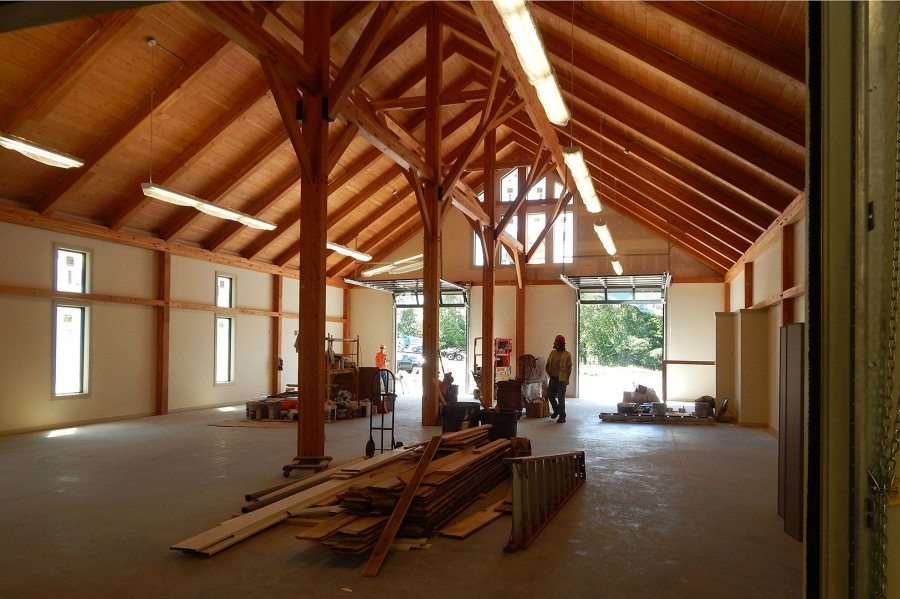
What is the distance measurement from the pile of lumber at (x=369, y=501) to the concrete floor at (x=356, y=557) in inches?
5.4

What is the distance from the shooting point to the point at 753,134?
26.0 ft

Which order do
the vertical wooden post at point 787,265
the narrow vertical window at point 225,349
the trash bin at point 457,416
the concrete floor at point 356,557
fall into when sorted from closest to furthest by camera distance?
1. the concrete floor at point 356,557
2. the trash bin at point 457,416
3. the vertical wooden post at point 787,265
4. the narrow vertical window at point 225,349

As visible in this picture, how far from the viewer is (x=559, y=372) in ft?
41.2

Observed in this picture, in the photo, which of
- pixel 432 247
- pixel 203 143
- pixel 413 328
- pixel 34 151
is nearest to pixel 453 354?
pixel 413 328

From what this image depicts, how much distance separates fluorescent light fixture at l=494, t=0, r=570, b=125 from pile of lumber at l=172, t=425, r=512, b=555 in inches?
154

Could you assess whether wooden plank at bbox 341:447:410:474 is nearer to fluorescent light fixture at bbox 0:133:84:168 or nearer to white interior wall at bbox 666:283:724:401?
fluorescent light fixture at bbox 0:133:84:168

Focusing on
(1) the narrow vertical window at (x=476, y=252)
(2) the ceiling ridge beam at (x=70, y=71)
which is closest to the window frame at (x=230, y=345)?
(2) the ceiling ridge beam at (x=70, y=71)

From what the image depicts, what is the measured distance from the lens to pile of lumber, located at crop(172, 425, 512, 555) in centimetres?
450

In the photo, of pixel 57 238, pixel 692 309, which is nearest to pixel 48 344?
pixel 57 238

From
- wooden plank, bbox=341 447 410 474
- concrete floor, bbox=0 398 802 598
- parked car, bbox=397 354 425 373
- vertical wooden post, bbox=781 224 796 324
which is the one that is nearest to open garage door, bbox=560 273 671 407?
parked car, bbox=397 354 425 373

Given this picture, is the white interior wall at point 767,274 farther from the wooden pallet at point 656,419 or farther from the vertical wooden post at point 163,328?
the vertical wooden post at point 163,328

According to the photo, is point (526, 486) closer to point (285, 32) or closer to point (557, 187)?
point (285, 32)

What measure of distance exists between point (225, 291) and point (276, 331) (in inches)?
86.1

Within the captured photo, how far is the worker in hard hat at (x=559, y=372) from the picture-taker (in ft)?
41.0
